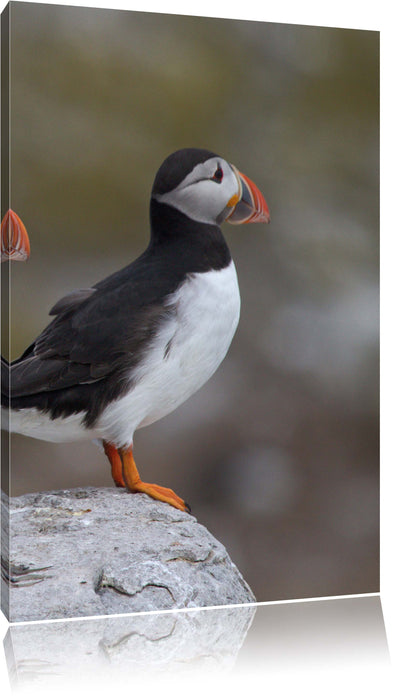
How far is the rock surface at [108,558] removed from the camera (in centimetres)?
461

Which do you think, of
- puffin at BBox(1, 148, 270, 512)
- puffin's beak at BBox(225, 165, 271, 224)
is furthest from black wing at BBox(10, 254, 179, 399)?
puffin's beak at BBox(225, 165, 271, 224)

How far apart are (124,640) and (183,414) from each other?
45.1 inches

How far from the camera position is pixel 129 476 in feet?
16.1

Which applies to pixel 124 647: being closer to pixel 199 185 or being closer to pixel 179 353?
pixel 179 353

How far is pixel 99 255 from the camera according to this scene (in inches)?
192

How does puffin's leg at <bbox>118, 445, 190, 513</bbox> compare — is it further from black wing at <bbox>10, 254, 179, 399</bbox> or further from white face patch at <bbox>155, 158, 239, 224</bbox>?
white face patch at <bbox>155, 158, 239, 224</bbox>

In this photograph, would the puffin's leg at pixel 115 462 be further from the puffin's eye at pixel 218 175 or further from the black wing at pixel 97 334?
the puffin's eye at pixel 218 175

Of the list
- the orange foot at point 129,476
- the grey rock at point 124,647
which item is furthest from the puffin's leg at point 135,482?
the grey rock at point 124,647

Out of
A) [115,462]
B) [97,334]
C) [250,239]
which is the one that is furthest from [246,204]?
[115,462]

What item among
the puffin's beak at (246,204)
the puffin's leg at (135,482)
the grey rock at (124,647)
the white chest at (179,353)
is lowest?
the grey rock at (124,647)

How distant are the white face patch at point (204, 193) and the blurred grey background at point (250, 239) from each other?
4.7 inches

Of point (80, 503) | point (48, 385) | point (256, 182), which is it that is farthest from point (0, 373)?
point (256, 182)

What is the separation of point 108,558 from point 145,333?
37.6 inches

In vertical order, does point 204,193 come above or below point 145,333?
above
